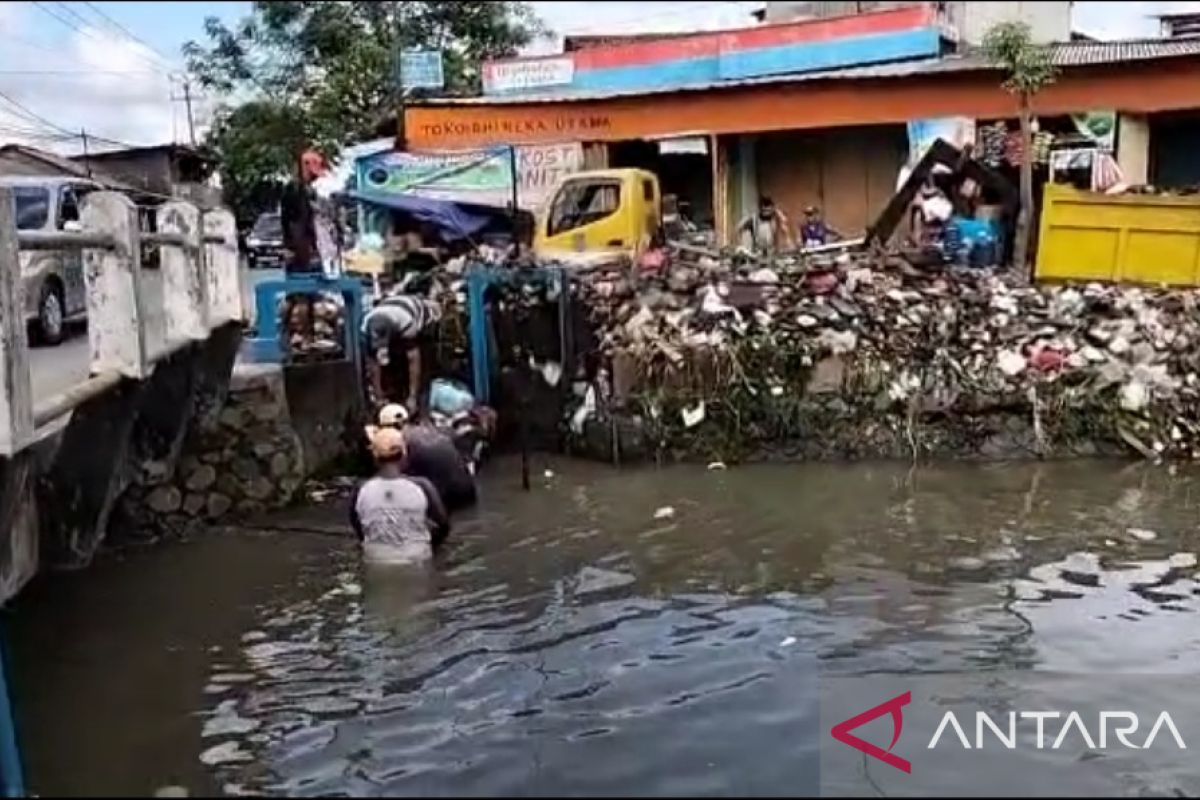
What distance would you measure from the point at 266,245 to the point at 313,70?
6153mm

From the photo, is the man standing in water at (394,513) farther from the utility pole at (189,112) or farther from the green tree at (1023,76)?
the utility pole at (189,112)

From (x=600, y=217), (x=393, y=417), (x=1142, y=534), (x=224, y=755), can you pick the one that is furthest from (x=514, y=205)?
(x=224, y=755)

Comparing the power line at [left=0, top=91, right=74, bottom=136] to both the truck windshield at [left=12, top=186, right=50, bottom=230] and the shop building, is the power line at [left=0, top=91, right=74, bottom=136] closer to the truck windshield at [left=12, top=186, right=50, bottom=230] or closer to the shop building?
the truck windshield at [left=12, top=186, right=50, bottom=230]

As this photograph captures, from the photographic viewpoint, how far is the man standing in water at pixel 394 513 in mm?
9820

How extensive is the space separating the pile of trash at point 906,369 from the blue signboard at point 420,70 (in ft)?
30.1

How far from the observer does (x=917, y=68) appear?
20453 mm

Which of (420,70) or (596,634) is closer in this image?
(596,634)

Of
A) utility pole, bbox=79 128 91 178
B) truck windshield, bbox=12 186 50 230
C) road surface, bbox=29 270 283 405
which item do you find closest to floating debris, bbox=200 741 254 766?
road surface, bbox=29 270 283 405

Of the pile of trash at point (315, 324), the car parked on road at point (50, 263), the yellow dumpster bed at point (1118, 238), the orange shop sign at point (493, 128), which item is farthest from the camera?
the orange shop sign at point (493, 128)

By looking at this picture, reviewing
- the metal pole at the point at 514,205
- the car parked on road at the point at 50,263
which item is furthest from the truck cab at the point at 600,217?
the car parked on road at the point at 50,263

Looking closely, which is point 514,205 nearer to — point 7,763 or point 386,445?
point 386,445

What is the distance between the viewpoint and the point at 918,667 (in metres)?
7.68

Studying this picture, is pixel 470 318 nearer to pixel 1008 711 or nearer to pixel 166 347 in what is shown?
pixel 166 347

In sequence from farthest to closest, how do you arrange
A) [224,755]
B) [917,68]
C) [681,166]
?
[681,166]
[917,68]
[224,755]
